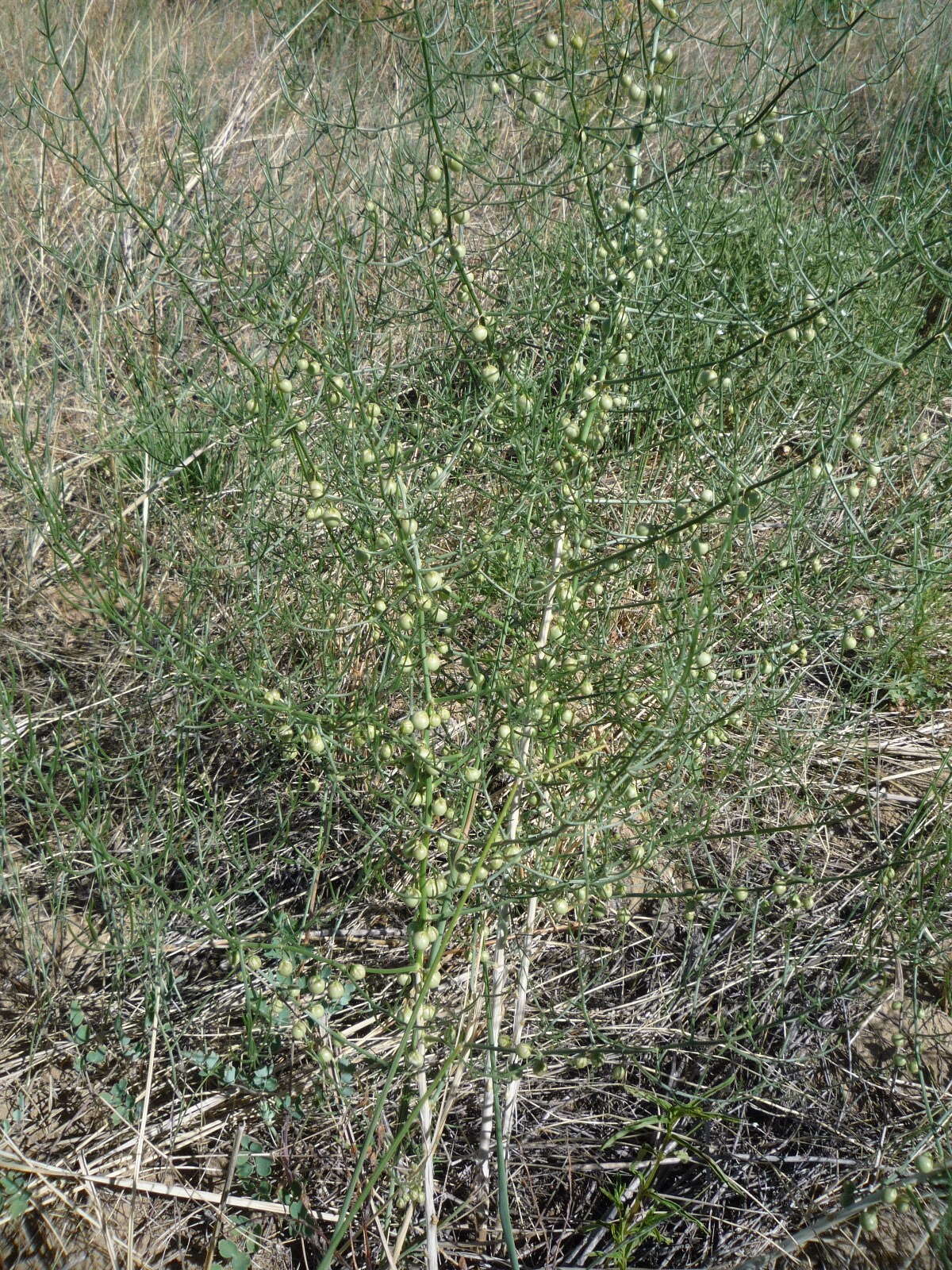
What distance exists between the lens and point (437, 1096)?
59.7 inches

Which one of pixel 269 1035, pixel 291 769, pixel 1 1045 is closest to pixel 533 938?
pixel 269 1035

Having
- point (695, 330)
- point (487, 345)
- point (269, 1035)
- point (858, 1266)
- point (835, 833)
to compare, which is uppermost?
point (487, 345)

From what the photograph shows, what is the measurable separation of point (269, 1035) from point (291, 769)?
1.89 feet

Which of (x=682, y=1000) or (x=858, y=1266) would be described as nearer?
(x=858, y=1266)

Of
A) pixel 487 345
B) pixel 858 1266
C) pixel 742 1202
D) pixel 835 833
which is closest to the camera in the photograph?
pixel 858 1266

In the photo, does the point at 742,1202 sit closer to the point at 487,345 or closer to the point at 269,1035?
the point at 269,1035

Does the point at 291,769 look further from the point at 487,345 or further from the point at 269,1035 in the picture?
the point at 487,345

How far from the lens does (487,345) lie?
1.69m

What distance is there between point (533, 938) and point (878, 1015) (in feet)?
2.17

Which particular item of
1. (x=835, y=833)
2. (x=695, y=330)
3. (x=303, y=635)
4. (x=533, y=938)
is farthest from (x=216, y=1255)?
(x=695, y=330)

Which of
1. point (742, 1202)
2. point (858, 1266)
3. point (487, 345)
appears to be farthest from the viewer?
point (487, 345)

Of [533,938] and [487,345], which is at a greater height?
[487,345]

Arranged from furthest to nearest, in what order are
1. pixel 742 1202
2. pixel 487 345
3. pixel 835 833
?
1. pixel 835 833
2. pixel 487 345
3. pixel 742 1202

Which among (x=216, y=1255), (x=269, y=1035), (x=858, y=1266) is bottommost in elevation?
(x=858, y=1266)
